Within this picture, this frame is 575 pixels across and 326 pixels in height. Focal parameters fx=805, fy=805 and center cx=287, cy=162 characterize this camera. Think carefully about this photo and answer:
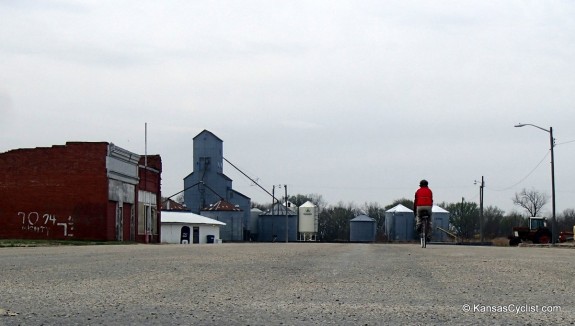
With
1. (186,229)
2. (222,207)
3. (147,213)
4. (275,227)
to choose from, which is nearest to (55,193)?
(147,213)

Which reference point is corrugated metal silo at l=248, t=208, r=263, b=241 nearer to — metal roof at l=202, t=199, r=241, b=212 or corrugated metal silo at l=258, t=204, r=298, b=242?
corrugated metal silo at l=258, t=204, r=298, b=242

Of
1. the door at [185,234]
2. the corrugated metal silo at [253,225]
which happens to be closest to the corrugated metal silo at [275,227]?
the corrugated metal silo at [253,225]

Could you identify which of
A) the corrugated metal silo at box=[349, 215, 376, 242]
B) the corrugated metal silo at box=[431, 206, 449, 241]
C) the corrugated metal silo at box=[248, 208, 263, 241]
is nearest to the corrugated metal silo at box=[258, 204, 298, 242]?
the corrugated metal silo at box=[248, 208, 263, 241]

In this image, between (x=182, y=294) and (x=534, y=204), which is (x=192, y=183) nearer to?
(x=534, y=204)

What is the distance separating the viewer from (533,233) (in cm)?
6500

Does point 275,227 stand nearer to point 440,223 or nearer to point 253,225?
point 253,225

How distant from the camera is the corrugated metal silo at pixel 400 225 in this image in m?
110

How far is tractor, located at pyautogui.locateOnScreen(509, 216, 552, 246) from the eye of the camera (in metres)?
64.0

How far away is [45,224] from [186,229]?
27.0 metres

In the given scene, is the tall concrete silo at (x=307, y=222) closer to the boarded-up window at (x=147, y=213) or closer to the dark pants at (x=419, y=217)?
the boarded-up window at (x=147, y=213)

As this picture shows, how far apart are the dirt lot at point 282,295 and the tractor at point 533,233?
179 ft

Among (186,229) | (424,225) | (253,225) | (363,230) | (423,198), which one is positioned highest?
(423,198)

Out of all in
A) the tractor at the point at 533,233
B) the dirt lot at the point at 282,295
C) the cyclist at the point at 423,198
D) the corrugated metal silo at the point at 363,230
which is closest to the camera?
the dirt lot at the point at 282,295

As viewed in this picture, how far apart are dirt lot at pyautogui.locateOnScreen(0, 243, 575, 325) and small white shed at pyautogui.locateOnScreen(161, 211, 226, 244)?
6365 centimetres
